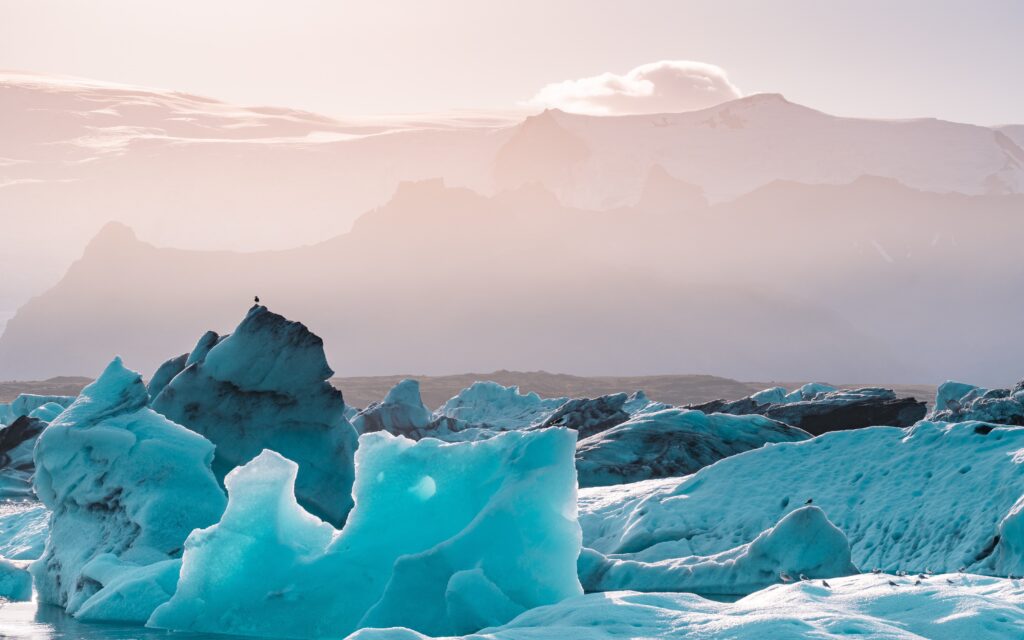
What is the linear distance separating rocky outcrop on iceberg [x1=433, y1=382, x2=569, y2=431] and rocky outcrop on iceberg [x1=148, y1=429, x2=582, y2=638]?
3628 cm

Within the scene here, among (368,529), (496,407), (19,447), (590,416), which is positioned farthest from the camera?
(496,407)

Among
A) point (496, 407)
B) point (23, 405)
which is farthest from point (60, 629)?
point (496, 407)

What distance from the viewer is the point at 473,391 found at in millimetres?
55750

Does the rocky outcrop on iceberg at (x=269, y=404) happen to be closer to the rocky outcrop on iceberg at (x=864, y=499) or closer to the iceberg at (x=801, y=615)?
the rocky outcrop on iceberg at (x=864, y=499)

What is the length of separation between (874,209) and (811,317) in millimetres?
31703

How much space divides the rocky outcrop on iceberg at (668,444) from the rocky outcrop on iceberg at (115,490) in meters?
10.2

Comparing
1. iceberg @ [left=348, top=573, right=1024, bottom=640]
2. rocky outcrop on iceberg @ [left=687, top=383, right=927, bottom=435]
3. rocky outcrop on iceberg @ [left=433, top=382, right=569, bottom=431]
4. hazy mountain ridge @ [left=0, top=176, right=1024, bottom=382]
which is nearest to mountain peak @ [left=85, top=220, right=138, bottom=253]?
hazy mountain ridge @ [left=0, top=176, right=1024, bottom=382]

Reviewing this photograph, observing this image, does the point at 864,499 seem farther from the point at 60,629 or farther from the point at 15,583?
the point at 15,583

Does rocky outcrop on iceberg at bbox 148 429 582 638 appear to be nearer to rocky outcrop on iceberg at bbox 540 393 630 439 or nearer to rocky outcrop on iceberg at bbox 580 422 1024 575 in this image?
rocky outcrop on iceberg at bbox 580 422 1024 575

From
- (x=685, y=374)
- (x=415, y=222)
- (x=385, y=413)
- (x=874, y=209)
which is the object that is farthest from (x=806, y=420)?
(x=874, y=209)

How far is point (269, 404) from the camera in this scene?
2142 cm

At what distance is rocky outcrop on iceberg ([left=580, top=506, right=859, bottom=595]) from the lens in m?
14.8

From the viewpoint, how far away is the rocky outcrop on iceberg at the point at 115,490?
17.3 metres

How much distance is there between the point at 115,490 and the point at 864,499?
10952 millimetres
